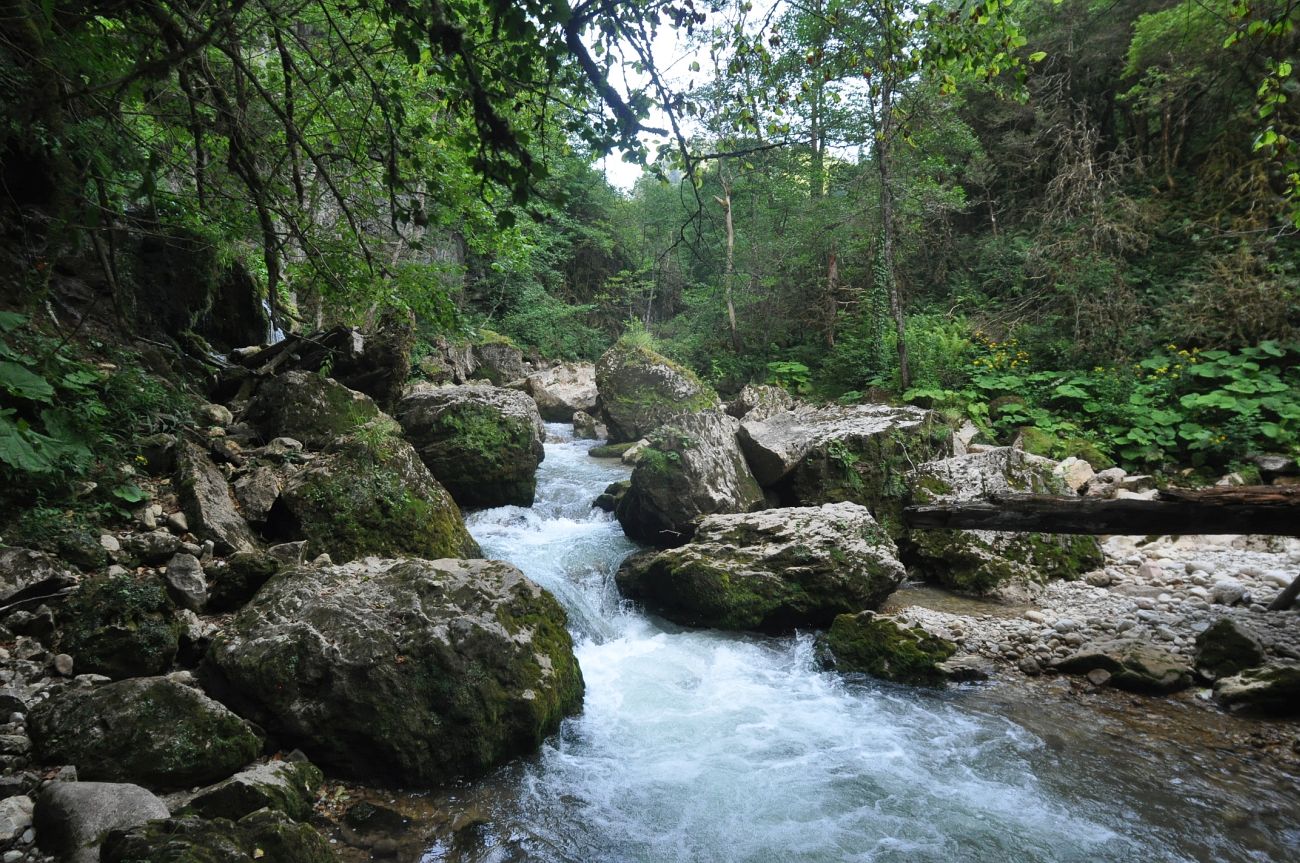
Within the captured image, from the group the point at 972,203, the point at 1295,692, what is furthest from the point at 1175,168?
the point at 1295,692

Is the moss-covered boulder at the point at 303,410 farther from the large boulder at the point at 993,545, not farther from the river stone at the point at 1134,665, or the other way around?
the river stone at the point at 1134,665

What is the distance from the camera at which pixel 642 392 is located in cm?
1417

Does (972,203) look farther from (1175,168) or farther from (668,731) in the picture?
(668,731)

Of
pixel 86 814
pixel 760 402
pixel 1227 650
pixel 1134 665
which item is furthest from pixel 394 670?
pixel 760 402

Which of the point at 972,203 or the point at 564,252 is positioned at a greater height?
the point at 564,252

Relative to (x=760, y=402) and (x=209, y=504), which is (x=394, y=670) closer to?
(x=209, y=504)

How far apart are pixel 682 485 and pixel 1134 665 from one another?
4808 mm

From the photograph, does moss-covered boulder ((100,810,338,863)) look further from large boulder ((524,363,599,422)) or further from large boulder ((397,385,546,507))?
large boulder ((524,363,599,422))

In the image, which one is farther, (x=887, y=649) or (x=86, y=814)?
(x=887, y=649)

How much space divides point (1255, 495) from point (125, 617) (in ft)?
26.1

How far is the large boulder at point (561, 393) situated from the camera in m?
17.2

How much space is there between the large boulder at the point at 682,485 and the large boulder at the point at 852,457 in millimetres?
586

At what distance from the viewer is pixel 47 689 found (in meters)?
3.51

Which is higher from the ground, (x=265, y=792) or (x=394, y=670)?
(x=394, y=670)
